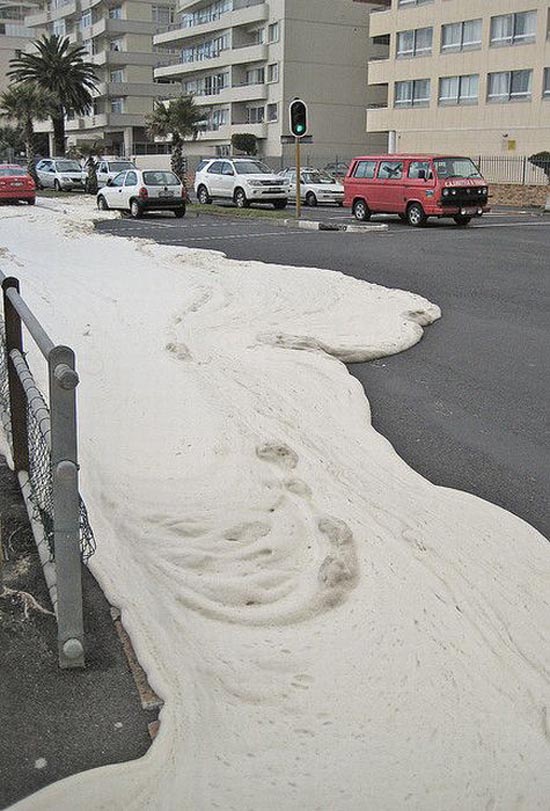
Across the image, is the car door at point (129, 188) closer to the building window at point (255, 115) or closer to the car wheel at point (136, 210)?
the car wheel at point (136, 210)

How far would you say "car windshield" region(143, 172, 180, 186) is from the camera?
30025 mm

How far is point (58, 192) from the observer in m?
47.8

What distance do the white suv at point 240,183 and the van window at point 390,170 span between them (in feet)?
23.1

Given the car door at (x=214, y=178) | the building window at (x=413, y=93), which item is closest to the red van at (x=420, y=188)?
the car door at (x=214, y=178)

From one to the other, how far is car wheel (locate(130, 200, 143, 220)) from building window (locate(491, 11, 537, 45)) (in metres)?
26.2

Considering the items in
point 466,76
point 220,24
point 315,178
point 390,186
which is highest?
point 220,24

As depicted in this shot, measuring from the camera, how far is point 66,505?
11.1 ft

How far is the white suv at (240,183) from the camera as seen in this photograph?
3378cm

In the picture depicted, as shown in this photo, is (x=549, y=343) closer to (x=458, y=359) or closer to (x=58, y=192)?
(x=458, y=359)

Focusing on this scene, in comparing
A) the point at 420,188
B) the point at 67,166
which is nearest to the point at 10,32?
the point at 67,166

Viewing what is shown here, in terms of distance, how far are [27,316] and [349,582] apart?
1.88 m

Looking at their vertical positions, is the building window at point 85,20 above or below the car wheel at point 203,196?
above

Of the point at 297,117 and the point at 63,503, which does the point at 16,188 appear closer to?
the point at 297,117

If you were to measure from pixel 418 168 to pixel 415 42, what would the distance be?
30.3 m
